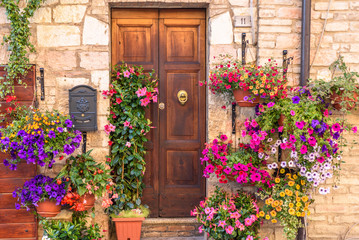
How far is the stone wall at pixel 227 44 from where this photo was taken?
146 inches

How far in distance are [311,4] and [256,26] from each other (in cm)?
66

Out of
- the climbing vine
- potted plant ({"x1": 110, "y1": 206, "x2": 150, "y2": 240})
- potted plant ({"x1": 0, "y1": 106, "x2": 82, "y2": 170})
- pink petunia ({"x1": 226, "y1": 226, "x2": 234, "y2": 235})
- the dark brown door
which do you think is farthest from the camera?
the dark brown door

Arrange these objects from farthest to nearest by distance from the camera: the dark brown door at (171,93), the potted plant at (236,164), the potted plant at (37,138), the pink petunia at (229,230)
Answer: the dark brown door at (171,93) → the potted plant at (236,164) → the pink petunia at (229,230) → the potted plant at (37,138)

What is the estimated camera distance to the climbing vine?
3533 mm

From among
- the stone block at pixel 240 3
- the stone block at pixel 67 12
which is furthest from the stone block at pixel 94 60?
the stone block at pixel 240 3

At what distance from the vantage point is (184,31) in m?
4.01

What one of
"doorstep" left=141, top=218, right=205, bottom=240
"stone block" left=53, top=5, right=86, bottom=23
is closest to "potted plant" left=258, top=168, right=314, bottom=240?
"doorstep" left=141, top=218, right=205, bottom=240

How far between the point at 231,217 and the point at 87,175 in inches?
59.4

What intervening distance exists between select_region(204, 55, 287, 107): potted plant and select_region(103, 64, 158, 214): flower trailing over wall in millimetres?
765

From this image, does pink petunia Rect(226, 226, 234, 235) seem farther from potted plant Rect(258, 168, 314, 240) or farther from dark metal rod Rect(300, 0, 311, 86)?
dark metal rod Rect(300, 0, 311, 86)

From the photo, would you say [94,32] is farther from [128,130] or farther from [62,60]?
[128,130]

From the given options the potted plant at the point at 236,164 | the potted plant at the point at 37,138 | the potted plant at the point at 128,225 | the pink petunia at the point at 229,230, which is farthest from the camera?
the potted plant at the point at 128,225

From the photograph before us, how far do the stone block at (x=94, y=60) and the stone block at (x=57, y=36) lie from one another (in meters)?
0.18

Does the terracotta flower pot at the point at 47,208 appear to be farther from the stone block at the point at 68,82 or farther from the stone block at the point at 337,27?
the stone block at the point at 337,27
